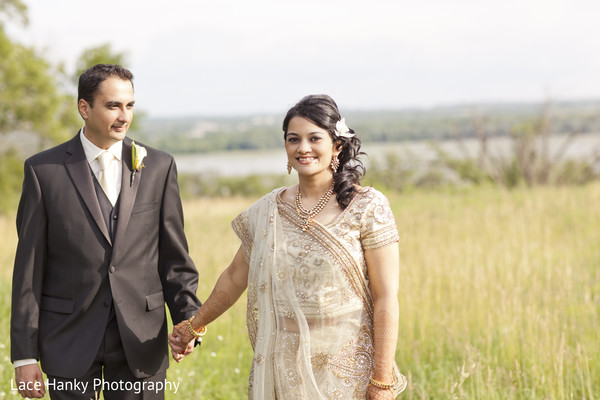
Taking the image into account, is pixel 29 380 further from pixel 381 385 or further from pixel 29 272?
pixel 381 385

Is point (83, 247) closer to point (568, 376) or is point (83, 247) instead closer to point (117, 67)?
point (117, 67)

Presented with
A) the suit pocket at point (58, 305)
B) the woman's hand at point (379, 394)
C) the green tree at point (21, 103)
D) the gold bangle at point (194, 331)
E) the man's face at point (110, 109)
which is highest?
the green tree at point (21, 103)

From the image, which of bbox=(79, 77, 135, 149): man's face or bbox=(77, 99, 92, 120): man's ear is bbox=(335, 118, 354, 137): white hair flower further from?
bbox=(77, 99, 92, 120): man's ear

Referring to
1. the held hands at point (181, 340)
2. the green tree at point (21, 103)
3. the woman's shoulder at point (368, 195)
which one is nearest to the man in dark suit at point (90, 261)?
the held hands at point (181, 340)

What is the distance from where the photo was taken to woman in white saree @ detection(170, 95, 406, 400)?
280 cm

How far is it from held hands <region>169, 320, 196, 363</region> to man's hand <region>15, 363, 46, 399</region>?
0.61 metres

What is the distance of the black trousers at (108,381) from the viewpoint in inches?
119

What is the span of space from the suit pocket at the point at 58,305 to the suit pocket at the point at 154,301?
34 cm

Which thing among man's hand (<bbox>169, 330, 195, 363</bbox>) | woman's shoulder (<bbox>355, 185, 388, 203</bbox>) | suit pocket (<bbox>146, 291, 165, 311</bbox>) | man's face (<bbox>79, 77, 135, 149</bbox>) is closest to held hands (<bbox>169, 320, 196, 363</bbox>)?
man's hand (<bbox>169, 330, 195, 363</bbox>)

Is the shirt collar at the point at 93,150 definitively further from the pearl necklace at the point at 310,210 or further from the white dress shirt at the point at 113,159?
the pearl necklace at the point at 310,210

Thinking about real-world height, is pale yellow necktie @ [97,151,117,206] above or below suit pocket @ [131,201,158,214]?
above

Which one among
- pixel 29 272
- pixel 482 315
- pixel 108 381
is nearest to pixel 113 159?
pixel 29 272

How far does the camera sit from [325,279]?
2.83m

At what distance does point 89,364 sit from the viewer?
3.01 metres
